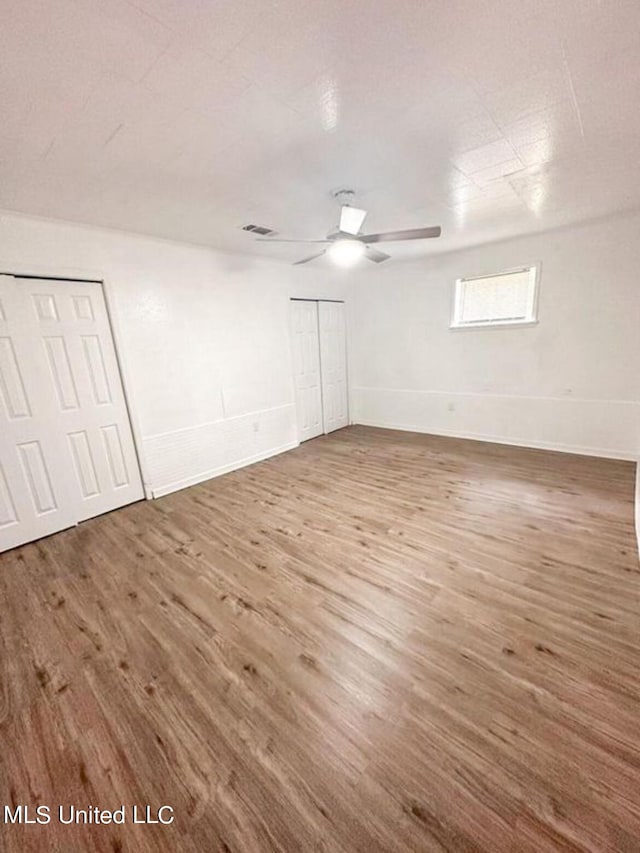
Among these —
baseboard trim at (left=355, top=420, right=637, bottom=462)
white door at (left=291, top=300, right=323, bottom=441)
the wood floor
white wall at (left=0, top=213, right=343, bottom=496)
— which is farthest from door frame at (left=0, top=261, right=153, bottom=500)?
baseboard trim at (left=355, top=420, right=637, bottom=462)

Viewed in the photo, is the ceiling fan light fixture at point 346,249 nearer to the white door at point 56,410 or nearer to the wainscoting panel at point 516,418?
the white door at point 56,410

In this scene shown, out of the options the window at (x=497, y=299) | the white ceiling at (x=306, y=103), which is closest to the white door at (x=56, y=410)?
the white ceiling at (x=306, y=103)

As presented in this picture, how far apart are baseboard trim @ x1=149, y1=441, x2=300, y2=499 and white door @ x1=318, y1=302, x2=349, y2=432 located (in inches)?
41.6

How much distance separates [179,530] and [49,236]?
2.72 meters

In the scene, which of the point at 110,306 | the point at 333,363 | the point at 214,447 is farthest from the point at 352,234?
the point at 333,363

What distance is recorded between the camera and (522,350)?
14.9 ft

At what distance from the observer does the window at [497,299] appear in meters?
4.43

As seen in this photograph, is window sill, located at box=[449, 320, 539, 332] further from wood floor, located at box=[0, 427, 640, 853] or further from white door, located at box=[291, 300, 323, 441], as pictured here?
wood floor, located at box=[0, 427, 640, 853]

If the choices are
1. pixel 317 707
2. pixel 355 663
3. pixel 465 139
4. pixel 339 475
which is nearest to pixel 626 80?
pixel 465 139

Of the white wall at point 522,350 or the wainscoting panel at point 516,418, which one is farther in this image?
the wainscoting panel at point 516,418

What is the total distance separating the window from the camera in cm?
443

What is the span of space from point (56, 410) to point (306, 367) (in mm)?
3327

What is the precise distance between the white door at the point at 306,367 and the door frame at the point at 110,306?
2381 millimetres

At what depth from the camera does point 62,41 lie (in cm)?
125
